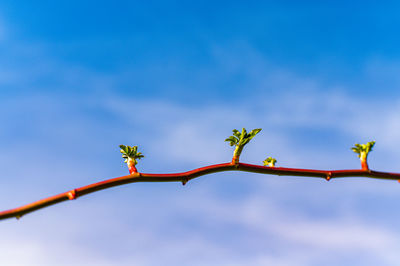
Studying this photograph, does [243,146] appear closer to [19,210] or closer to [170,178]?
[170,178]

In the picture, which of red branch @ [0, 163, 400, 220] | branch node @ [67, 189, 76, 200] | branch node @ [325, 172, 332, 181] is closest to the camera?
red branch @ [0, 163, 400, 220]

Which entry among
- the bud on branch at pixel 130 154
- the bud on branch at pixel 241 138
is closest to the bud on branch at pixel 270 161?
the bud on branch at pixel 241 138

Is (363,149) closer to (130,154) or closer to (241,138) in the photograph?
(241,138)

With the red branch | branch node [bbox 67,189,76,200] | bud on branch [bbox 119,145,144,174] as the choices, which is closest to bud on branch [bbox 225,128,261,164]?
the red branch

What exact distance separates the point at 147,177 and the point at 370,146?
3.10m

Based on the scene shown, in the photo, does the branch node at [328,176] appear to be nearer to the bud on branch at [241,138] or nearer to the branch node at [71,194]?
the bud on branch at [241,138]

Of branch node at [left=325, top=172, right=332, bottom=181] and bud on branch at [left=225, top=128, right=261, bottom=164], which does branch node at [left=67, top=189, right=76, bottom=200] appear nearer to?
bud on branch at [left=225, top=128, right=261, bottom=164]

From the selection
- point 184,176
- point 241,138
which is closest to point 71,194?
point 184,176

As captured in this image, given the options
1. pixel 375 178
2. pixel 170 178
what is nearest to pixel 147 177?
pixel 170 178

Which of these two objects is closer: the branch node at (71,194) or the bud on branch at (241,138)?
the branch node at (71,194)

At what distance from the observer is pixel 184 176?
14.0 feet

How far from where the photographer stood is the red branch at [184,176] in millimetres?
3537

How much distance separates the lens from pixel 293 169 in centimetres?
446

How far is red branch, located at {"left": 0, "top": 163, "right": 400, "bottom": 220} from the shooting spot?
3.54 metres
